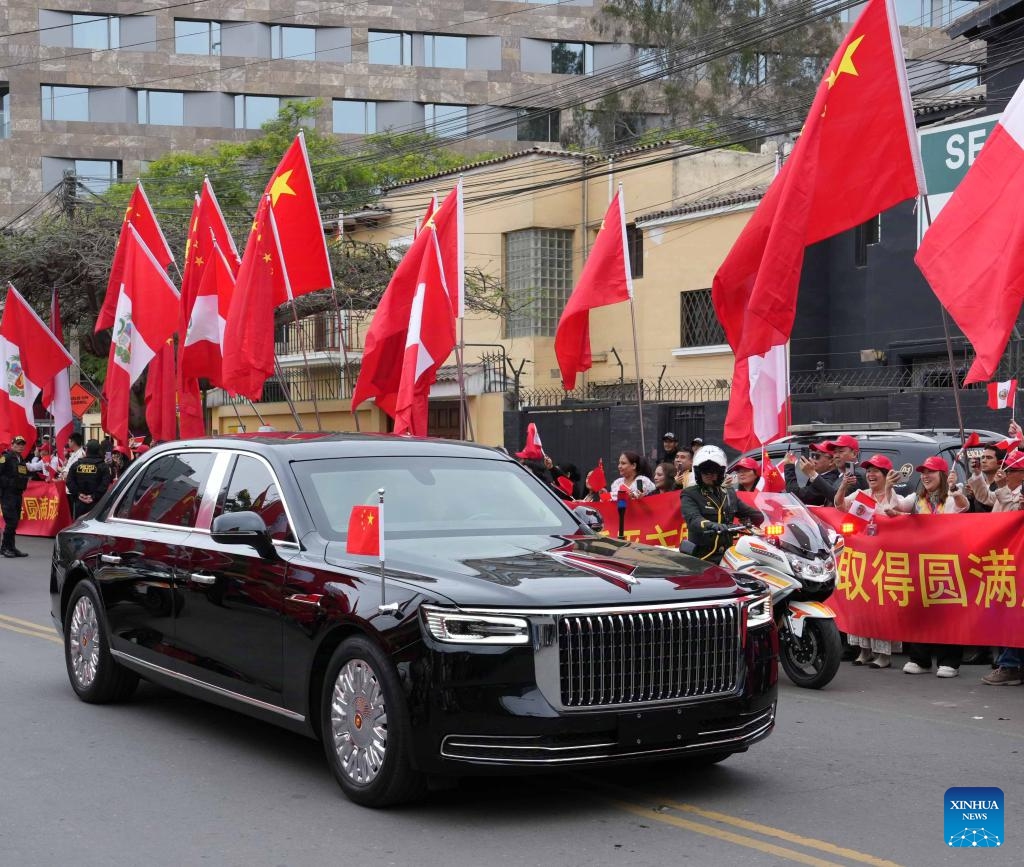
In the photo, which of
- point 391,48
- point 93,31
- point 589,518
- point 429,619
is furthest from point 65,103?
point 429,619

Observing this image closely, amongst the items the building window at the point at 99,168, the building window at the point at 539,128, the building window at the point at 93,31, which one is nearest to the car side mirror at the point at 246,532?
the building window at the point at 539,128

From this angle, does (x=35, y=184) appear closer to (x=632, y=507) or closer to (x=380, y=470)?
(x=632, y=507)

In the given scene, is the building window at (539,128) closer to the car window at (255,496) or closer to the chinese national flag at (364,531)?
the car window at (255,496)

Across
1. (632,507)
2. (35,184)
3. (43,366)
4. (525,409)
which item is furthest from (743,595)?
(35,184)

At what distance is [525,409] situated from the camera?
30266 mm

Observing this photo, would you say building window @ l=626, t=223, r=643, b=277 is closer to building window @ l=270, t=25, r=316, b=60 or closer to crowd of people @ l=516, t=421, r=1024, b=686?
crowd of people @ l=516, t=421, r=1024, b=686

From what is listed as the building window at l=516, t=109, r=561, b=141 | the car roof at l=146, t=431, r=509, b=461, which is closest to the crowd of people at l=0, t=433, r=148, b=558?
the car roof at l=146, t=431, r=509, b=461

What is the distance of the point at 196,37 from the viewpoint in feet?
A: 206

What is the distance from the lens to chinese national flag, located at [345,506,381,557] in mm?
6809

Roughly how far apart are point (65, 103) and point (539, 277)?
35.1m

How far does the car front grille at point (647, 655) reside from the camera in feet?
21.0

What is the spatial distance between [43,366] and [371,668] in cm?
1779

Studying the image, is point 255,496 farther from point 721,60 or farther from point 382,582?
point 721,60

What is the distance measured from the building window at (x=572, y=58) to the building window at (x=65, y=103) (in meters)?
20.1
